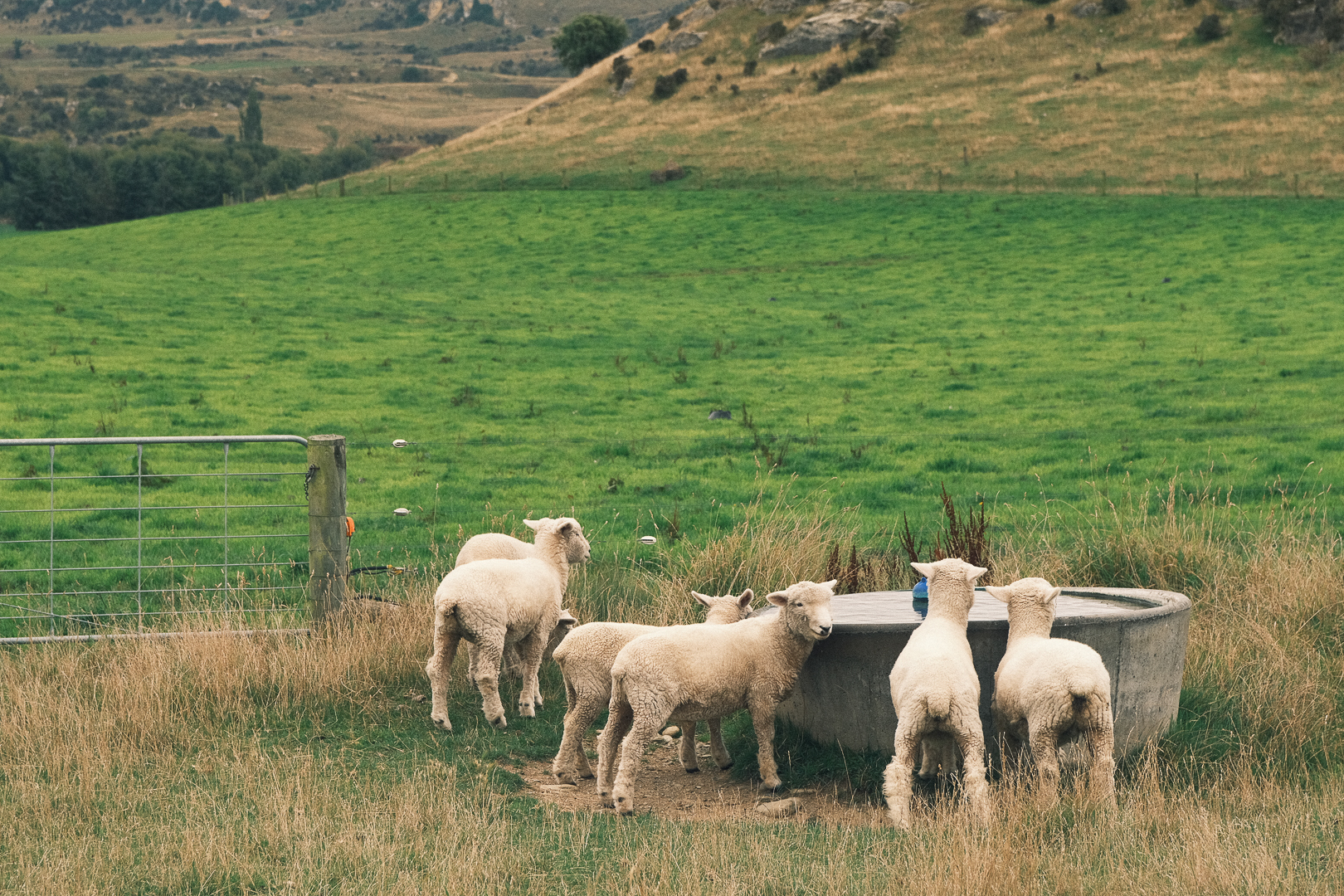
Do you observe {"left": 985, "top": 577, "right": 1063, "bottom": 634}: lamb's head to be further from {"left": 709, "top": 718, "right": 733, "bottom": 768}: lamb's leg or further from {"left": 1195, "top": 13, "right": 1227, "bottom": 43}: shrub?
{"left": 1195, "top": 13, "right": 1227, "bottom": 43}: shrub

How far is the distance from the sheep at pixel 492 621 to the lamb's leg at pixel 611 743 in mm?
1182

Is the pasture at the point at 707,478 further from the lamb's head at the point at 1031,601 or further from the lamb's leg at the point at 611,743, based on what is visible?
the lamb's head at the point at 1031,601

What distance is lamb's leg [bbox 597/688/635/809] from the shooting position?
7.91 meters

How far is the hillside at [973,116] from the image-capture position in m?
59.2

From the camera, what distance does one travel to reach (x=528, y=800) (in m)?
7.91

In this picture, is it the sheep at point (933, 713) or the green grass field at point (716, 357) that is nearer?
the sheep at point (933, 713)

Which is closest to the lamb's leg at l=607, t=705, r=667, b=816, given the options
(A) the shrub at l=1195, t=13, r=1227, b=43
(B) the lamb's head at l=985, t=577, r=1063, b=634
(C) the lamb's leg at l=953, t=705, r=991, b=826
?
(C) the lamb's leg at l=953, t=705, r=991, b=826

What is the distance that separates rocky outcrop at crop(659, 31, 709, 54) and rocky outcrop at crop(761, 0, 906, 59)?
22.3 ft

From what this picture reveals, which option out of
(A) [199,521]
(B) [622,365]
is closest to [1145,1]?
(B) [622,365]

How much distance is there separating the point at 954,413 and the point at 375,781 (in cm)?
1906

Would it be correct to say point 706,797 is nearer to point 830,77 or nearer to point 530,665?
point 530,665

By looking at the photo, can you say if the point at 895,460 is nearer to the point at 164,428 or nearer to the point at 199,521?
the point at 199,521

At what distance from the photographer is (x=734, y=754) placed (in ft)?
29.5

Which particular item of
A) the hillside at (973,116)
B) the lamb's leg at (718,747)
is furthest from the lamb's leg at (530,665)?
the hillside at (973,116)
